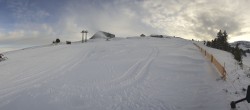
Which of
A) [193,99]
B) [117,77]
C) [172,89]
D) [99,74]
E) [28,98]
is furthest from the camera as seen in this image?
[99,74]

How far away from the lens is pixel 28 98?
1444 cm

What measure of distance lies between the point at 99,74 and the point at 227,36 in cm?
9244

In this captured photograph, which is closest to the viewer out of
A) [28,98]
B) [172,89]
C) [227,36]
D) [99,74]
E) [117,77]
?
[28,98]

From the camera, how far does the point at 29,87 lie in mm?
17062

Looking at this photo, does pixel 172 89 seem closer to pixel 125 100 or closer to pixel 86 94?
pixel 125 100

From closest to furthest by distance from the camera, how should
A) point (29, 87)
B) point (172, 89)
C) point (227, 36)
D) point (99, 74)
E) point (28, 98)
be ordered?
point (28, 98) → point (172, 89) → point (29, 87) → point (99, 74) → point (227, 36)

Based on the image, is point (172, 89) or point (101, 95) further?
point (172, 89)

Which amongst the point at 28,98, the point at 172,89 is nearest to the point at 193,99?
the point at 172,89

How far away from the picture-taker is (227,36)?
102 m

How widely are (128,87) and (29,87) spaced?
6.62m

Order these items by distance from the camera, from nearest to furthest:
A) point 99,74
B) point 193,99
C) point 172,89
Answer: point 193,99
point 172,89
point 99,74

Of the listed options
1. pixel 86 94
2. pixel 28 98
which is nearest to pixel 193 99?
pixel 86 94

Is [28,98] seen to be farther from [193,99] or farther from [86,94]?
[193,99]

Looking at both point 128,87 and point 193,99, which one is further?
point 128,87
